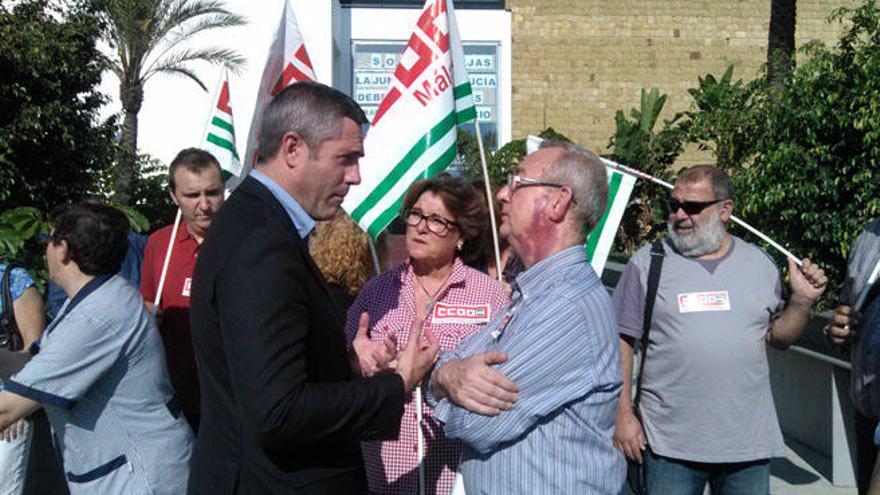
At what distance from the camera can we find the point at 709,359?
14.2ft

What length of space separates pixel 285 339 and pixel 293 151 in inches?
21.7

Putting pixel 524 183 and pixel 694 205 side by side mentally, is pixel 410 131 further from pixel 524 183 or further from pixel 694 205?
pixel 524 183

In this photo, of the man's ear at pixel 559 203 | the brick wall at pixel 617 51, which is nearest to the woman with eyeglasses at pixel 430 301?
the man's ear at pixel 559 203

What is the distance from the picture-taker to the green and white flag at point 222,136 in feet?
20.1

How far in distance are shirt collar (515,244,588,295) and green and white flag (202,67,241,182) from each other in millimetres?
3662

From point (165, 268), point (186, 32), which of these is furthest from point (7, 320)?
point (186, 32)

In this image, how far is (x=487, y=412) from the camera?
8.71ft

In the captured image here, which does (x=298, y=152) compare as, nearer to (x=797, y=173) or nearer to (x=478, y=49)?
(x=797, y=173)

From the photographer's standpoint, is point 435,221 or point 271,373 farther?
point 435,221

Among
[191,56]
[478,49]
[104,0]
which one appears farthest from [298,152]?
[478,49]

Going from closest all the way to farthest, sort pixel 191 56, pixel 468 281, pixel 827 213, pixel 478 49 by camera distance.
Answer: pixel 468 281
pixel 827 213
pixel 191 56
pixel 478 49

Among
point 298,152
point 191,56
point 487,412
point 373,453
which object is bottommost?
point 373,453

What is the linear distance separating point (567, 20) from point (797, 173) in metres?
22.9

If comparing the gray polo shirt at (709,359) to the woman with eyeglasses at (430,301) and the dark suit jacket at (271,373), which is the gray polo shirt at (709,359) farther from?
the dark suit jacket at (271,373)
